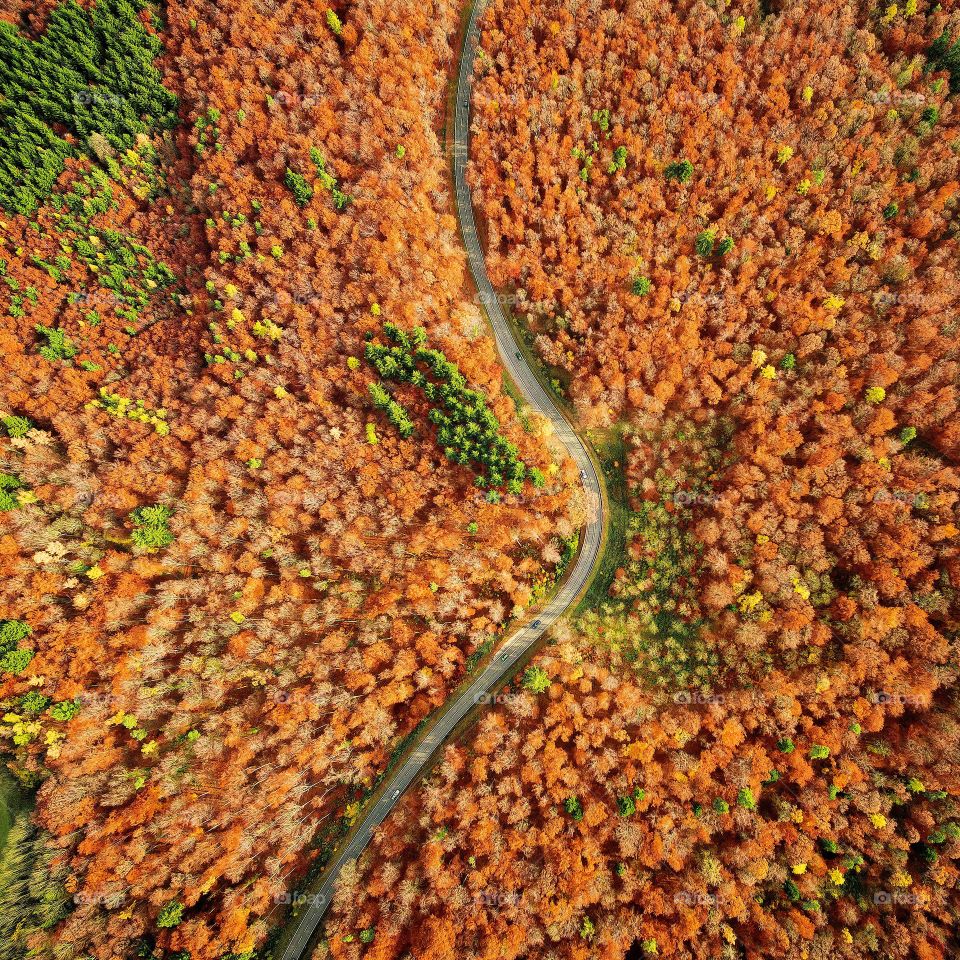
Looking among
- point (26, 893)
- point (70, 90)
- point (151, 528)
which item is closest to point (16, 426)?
point (151, 528)

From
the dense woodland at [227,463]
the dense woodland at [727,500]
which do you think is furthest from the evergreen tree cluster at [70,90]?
the dense woodland at [727,500]

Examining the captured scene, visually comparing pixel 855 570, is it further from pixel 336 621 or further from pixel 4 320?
pixel 4 320

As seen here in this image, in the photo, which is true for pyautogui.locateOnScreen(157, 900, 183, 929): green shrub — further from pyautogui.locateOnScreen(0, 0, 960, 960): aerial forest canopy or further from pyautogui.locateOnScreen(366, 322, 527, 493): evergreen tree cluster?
pyautogui.locateOnScreen(366, 322, 527, 493): evergreen tree cluster

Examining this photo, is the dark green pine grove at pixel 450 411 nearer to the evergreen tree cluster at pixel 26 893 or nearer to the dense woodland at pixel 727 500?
the dense woodland at pixel 727 500

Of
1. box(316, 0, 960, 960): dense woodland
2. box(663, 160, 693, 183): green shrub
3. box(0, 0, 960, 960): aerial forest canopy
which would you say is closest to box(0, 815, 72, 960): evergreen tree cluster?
box(0, 0, 960, 960): aerial forest canopy

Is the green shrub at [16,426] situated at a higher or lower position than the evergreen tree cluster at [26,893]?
higher

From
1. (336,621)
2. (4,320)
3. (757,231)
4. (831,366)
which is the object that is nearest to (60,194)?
(4,320)
